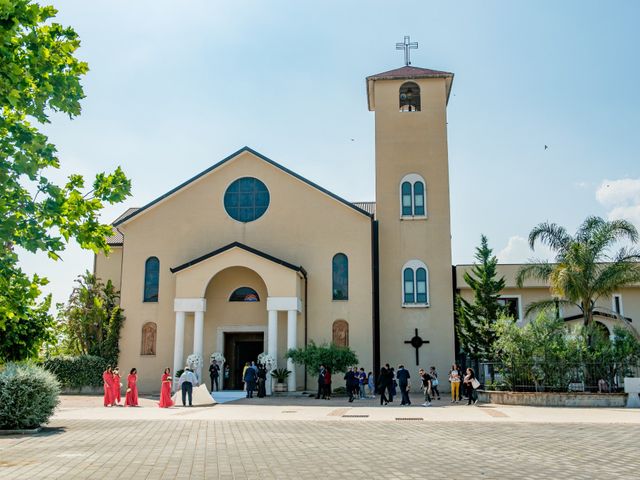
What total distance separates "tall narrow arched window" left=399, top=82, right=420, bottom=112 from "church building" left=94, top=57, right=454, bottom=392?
1587 mm

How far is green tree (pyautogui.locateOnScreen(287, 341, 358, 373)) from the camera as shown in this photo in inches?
1115

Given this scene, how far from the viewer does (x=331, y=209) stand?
108 feet

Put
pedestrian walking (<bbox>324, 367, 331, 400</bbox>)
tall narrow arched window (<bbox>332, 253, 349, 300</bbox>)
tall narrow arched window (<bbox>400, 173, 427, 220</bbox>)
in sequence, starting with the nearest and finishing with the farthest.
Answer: pedestrian walking (<bbox>324, 367, 331, 400</bbox>), tall narrow arched window (<bbox>332, 253, 349, 300</bbox>), tall narrow arched window (<bbox>400, 173, 427, 220</bbox>)

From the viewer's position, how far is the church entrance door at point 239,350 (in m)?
32.6

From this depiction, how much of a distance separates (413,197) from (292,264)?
694cm

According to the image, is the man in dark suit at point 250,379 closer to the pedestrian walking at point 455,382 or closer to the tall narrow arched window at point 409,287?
the pedestrian walking at point 455,382

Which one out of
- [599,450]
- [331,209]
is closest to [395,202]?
[331,209]

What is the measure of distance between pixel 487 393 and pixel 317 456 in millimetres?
15276

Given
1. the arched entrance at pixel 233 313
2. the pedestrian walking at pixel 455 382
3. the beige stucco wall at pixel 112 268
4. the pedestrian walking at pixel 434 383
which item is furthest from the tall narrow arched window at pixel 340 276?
the beige stucco wall at pixel 112 268

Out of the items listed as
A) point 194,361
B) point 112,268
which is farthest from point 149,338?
point 112,268

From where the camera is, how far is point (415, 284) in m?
32.8

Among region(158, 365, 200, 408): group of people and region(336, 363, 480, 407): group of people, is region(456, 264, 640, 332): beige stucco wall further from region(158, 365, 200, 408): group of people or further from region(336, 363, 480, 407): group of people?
region(158, 365, 200, 408): group of people

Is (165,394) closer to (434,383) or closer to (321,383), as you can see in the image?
(321,383)

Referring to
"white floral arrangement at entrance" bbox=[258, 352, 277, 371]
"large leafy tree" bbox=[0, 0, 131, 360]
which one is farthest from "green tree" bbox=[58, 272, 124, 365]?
"large leafy tree" bbox=[0, 0, 131, 360]
